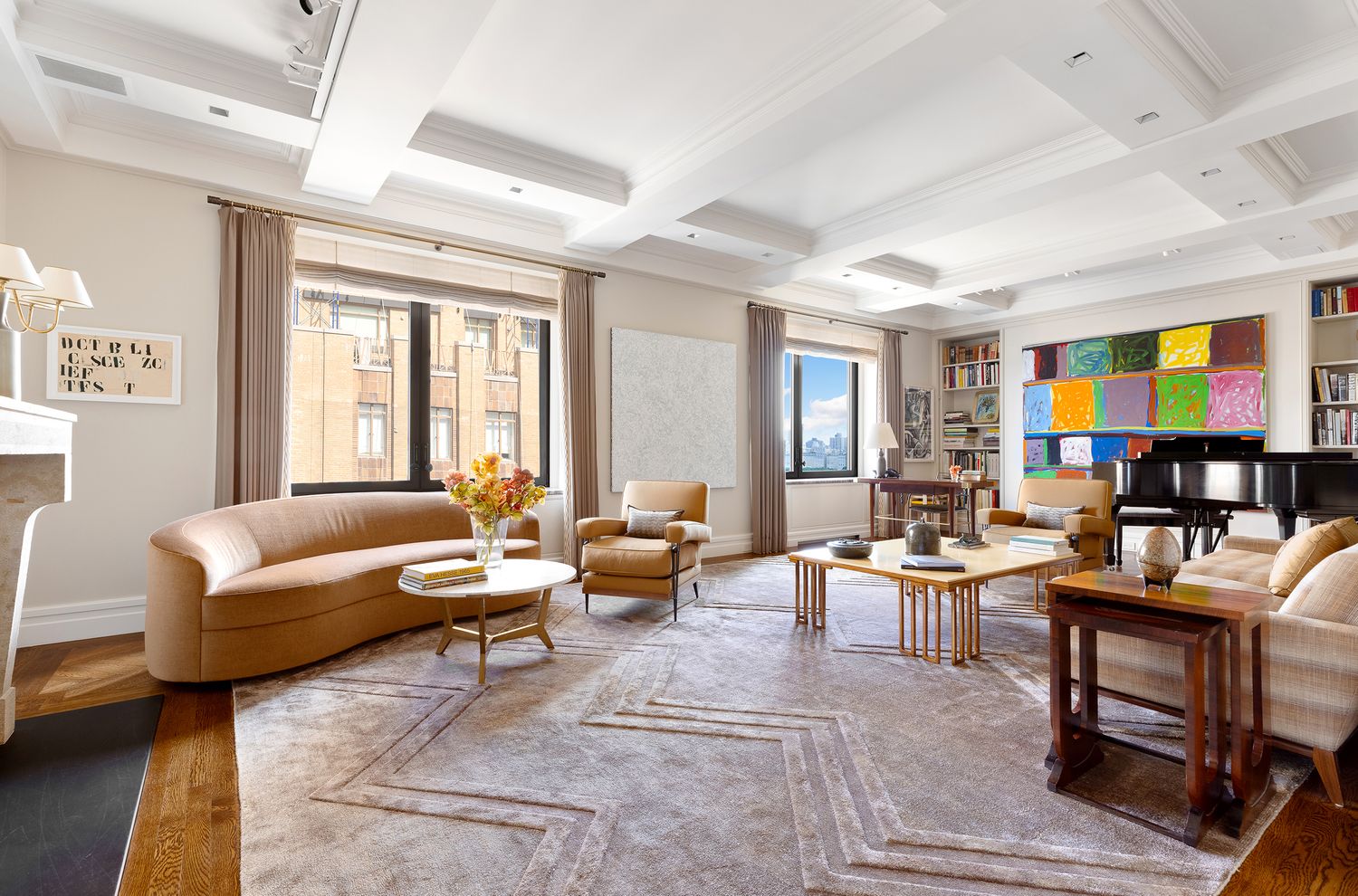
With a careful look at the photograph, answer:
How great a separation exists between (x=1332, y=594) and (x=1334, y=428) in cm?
533

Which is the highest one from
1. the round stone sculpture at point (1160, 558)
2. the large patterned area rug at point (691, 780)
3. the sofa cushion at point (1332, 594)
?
the round stone sculpture at point (1160, 558)

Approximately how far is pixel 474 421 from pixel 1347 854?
5424 millimetres

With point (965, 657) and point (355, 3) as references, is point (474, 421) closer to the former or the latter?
point (355, 3)

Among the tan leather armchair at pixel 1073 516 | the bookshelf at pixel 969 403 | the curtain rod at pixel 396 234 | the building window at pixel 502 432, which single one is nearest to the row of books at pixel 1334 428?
the tan leather armchair at pixel 1073 516

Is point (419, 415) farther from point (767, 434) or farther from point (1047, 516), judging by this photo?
point (1047, 516)

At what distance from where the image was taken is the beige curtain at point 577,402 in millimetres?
5750

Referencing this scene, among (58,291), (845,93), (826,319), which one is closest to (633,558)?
(845,93)

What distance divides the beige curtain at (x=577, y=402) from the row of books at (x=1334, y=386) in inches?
259

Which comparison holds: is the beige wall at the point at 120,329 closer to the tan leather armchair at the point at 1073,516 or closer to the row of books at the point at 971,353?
the tan leather armchair at the point at 1073,516

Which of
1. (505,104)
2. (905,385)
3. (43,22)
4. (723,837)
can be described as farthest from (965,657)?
(905,385)

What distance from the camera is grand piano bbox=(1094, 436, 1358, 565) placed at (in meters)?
3.88

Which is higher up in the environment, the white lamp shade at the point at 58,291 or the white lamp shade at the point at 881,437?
the white lamp shade at the point at 58,291

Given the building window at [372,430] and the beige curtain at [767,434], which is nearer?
the building window at [372,430]

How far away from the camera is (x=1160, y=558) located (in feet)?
6.97
